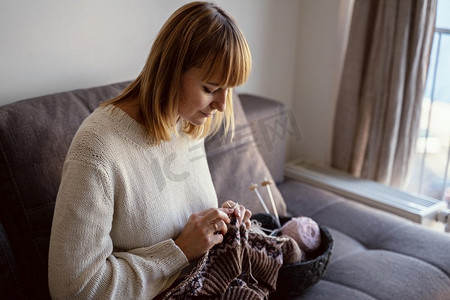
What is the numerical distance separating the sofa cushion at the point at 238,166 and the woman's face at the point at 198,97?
0.49 m

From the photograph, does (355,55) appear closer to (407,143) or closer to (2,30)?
(407,143)

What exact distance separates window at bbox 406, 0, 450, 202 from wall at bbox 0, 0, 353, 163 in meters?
0.41

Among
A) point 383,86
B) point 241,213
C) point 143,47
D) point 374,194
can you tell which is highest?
point 143,47

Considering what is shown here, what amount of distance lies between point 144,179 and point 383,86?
4.57 feet

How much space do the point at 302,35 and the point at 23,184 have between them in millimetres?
1657

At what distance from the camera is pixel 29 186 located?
1.37 metres

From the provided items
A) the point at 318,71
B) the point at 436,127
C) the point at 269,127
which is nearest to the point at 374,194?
the point at 436,127

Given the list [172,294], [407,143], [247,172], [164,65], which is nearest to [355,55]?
[407,143]

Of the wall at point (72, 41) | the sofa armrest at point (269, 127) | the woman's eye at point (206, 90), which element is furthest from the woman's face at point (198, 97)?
the sofa armrest at point (269, 127)

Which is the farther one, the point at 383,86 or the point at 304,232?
the point at 383,86

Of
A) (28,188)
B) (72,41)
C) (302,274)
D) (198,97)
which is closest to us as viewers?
(198,97)

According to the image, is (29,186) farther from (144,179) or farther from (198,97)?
(198,97)

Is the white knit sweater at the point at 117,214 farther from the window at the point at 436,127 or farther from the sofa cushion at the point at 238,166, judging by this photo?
the window at the point at 436,127

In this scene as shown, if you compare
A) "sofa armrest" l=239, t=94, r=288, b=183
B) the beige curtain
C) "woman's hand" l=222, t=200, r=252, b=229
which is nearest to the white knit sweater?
"woman's hand" l=222, t=200, r=252, b=229
